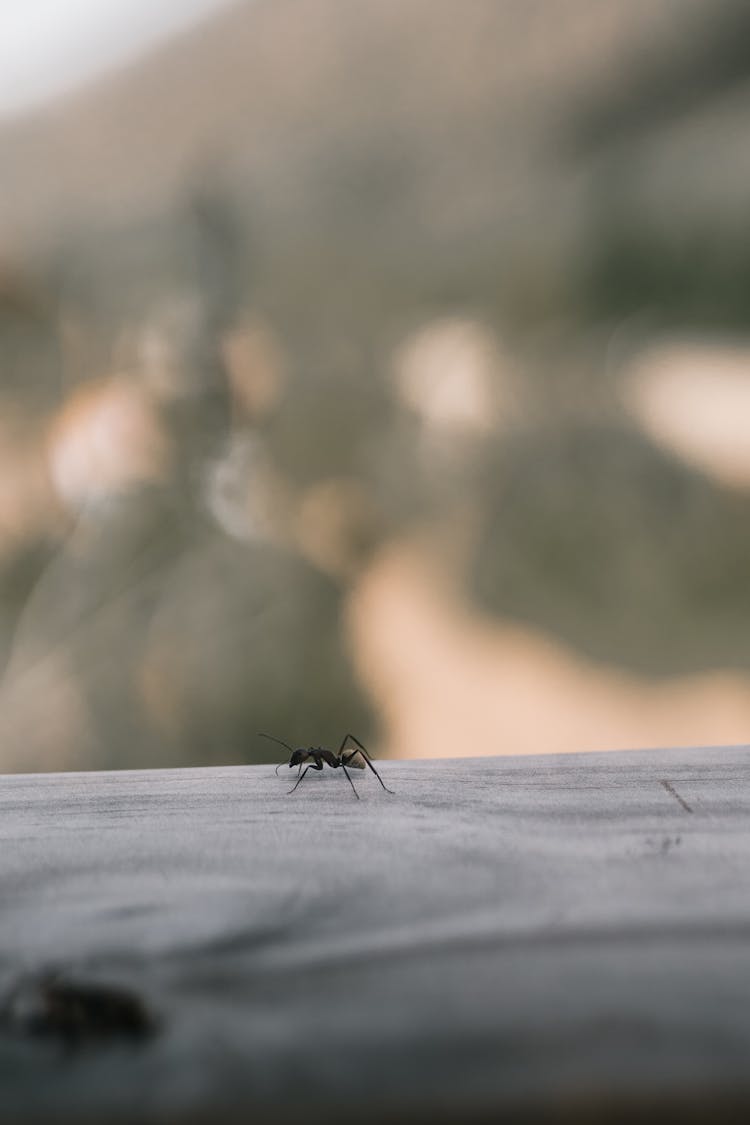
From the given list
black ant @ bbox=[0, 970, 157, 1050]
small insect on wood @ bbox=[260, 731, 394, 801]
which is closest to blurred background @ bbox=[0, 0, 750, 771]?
small insect on wood @ bbox=[260, 731, 394, 801]

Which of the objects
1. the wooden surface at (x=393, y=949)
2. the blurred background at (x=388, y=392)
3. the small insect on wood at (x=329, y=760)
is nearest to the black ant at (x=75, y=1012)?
the wooden surface at (x=393, y=949)

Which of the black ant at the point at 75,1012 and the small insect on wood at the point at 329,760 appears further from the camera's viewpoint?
the small insect on wood at the point at 329,760

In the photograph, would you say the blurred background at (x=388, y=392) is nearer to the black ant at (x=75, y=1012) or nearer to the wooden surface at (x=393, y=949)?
the wooden surface at (x=393, y=949)

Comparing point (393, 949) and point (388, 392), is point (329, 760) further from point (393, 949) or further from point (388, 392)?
point (388, 392)

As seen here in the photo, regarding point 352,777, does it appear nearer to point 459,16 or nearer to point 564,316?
point 564,316

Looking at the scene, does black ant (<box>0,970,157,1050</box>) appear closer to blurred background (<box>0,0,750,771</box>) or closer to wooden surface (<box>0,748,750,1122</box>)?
wooden surface (<box>0,748,750,1122</box>)

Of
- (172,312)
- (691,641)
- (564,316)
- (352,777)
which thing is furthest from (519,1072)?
(172,312)
